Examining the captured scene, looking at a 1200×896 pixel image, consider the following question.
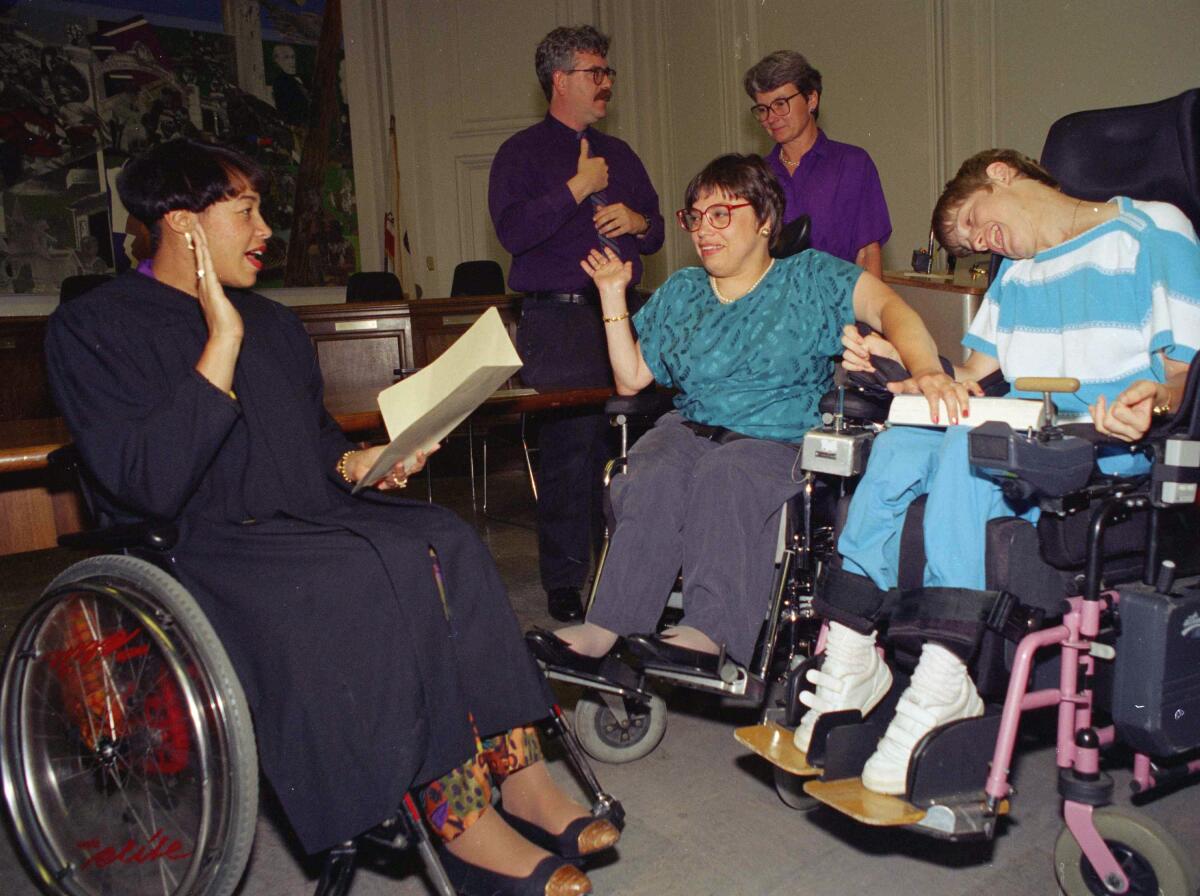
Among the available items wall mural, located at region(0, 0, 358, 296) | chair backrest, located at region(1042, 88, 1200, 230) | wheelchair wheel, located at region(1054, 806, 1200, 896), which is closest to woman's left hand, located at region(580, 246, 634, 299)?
chair backrest, located at region(1042, 88, 1200, 230)

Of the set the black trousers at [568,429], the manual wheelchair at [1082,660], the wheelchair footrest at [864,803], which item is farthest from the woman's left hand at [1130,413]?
the black trousers at [568,429]

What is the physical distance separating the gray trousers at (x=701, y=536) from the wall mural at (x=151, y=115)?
170 inches

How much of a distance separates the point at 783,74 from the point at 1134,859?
2140 mm

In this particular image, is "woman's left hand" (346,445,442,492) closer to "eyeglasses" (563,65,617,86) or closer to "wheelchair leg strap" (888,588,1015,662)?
"wheelchair leg strap" (888,588,1015,662)

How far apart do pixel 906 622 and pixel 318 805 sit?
881mm

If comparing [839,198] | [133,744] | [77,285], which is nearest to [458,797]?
[133,744]

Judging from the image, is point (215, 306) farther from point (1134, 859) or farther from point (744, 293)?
point (1134, 859)

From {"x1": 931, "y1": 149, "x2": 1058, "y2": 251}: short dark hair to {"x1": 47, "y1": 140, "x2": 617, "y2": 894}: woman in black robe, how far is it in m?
1.00

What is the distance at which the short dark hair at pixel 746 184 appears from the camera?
2152mm

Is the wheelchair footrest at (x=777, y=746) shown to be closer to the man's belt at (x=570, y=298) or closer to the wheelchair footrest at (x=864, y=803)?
the wheelchair footrest at (x=864, y=803)

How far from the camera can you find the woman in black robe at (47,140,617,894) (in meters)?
1.48

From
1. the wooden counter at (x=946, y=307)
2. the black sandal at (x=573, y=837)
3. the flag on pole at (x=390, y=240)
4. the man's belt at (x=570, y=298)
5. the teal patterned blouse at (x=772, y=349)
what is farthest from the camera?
the flag on pole at (x=390, y=240)

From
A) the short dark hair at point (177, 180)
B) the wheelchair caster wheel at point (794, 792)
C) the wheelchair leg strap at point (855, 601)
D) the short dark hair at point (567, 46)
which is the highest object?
the short dark hair at point (567, 46)

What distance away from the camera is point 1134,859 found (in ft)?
4.99
